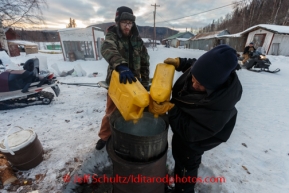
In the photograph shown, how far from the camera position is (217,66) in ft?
3.69

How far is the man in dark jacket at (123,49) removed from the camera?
1.71m

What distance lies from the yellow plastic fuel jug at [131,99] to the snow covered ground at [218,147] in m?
1.42

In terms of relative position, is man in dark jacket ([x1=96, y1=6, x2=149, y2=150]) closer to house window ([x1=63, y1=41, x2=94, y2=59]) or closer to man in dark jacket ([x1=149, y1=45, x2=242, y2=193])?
man in dark jacket ([x1=149, y1=45, x2=242, y2=193])

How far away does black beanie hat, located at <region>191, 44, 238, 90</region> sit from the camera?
111 centimetres

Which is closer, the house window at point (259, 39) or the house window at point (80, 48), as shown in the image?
the house window at point (80, 48)

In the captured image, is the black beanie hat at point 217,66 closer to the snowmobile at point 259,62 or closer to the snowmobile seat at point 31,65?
the snowmobile seat at point 31,65

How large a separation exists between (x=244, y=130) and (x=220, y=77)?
2.65 m

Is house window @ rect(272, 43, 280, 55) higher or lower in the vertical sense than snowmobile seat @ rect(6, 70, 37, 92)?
higher

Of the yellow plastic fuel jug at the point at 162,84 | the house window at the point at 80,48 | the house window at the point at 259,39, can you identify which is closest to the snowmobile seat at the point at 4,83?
the yellow plastic fuel jug at the point at 162,84

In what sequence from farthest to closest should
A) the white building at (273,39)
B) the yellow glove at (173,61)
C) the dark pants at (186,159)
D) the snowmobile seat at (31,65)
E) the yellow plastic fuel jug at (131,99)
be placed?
1. the white building at (273,39)
2. the snowmobile seat at (31,65)
3. the yellow glove at (173,61)
4. the dark pants at (186,159)
5. the yellow plastic fuel jug at (131,99)

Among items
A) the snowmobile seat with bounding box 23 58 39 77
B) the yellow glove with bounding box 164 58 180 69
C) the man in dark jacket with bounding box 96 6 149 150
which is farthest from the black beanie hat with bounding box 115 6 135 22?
the snowmobile seat with bounding box 23 58 39 77

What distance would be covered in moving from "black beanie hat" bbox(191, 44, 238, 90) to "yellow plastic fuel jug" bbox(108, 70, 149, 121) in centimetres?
50

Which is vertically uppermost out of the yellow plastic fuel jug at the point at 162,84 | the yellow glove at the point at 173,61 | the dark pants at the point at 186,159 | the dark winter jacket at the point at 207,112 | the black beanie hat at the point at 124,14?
the black beanie hat at the point at 124,14

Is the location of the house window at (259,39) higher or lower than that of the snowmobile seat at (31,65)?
higher
